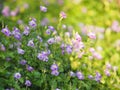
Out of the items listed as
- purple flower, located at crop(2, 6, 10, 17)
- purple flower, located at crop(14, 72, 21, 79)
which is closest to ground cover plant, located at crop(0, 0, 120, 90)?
purple flower, located at crop(14, 72, 21, 79)

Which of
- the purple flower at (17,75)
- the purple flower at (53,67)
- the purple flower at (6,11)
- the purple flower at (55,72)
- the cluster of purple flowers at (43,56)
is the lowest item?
the purple flower at (17,75)

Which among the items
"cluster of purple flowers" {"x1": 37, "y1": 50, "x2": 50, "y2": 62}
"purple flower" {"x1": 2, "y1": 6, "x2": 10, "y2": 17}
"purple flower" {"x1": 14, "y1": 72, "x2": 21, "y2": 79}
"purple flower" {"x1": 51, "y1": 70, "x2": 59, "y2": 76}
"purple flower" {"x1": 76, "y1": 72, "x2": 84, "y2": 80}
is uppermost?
"purple flower" {"x1": 2, "y1": 6, "x2": 10, "y2": 17}

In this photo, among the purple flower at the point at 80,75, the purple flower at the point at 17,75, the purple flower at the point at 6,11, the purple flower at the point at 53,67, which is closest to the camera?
the purple flower at the point at 17,75

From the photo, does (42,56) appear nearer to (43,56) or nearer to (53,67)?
(43,56)

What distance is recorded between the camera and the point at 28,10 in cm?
651

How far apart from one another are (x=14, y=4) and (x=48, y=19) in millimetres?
666

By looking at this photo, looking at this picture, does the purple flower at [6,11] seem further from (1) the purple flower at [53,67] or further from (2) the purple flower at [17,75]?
(2) the purple flower at [17,75]

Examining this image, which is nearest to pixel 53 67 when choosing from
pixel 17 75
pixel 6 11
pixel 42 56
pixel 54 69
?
pixel 54 69

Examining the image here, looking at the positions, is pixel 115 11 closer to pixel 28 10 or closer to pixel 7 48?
pixel 28 10

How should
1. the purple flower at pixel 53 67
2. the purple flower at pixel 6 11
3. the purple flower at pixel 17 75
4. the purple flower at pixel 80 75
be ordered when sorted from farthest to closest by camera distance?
the purple flower at pixel 6 11 < the purple flower at pixel 80 75 < the purple flower at pixel 53 67 < the purple flower at pixel 17 75

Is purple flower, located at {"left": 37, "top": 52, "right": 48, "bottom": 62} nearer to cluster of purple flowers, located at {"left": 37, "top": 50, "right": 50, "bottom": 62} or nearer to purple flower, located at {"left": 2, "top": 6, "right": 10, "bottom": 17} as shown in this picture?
cluster of purple flowers, located at {"left": 37, "top": 50, "right": 50, "bottom": 62}

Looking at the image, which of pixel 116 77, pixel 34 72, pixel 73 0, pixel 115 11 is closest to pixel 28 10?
pixel 73 0

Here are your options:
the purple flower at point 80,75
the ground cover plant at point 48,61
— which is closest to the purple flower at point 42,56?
the ground cover plant at point 48,61

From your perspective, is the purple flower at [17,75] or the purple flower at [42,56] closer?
the purple flower at [17,75]
